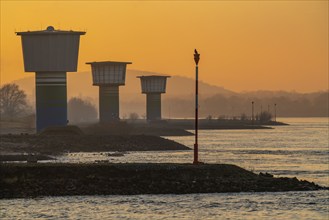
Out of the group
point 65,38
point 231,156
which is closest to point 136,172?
point 231,156

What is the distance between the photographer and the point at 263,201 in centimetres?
4859

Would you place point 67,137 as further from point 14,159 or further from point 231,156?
point 14,159

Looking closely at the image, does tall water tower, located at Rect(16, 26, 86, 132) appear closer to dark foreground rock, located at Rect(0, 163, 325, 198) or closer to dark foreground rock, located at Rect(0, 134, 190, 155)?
dark foreground rock, located at Rect(0, 134, 190, 155)

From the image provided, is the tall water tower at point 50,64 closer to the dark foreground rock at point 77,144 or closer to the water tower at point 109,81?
the dark foreground rock at point 77,144

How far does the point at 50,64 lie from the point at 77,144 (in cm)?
1825

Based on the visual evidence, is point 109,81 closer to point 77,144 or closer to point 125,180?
point 77,144

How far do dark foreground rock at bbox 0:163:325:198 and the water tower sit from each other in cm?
12628

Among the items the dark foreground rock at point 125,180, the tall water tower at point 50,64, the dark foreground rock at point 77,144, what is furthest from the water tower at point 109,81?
the dark foreground rock at point 125,180

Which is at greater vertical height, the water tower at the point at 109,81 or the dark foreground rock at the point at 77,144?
the water tower at the point at 109,81

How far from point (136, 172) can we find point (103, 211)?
34.3ft

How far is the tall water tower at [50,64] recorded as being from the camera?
127 metres

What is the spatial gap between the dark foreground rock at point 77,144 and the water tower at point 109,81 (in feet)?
186

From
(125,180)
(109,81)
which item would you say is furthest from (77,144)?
(109,81)

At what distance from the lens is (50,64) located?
418ft
